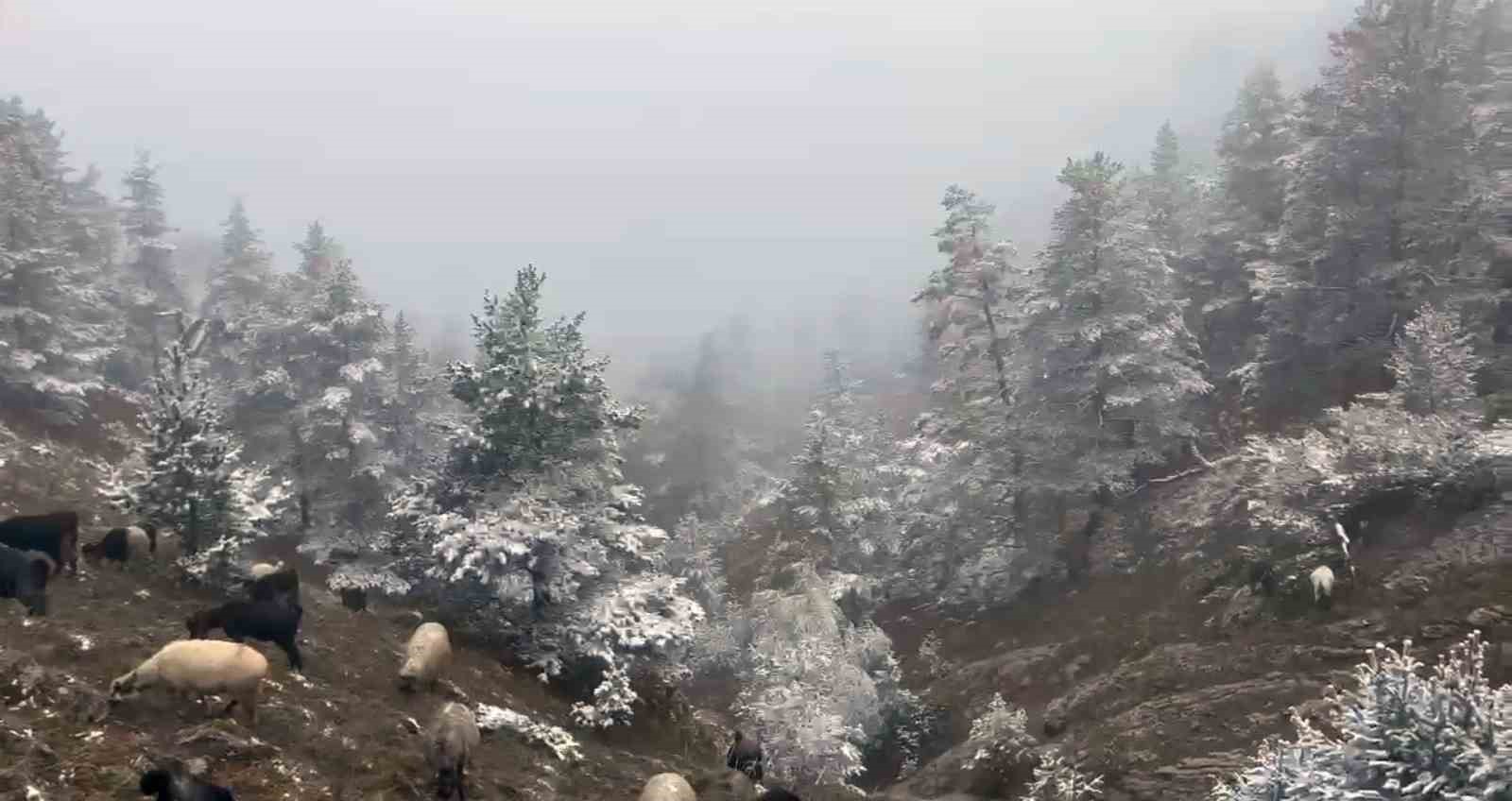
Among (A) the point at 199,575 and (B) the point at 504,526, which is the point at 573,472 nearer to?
(B) the point at 504,526

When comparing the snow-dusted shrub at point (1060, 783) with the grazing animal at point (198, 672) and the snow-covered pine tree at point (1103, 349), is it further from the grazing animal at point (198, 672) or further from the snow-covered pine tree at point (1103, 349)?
the grazing animal at point (198, 672)

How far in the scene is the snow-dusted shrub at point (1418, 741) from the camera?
807 centimetres

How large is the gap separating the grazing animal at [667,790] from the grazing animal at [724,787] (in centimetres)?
135

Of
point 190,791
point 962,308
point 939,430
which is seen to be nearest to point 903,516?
point 939,430

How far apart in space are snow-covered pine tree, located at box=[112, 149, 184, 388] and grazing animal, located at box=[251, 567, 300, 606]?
116 ft

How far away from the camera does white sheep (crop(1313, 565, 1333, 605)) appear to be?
20.9 metres

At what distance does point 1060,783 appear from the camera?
1902 cm

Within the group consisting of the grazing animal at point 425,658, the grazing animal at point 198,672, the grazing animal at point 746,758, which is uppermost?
the grazing animal at point 198,672

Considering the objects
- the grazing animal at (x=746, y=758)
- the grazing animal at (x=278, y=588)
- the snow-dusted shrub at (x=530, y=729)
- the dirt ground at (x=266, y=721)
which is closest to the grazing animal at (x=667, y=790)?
the dirt ground at (x=266, y=721)

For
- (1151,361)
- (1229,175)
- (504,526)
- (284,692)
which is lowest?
(284,692)

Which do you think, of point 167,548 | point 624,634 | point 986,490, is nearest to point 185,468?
point 167,548

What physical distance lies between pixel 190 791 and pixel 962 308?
31084mm

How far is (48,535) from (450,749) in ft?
27.6

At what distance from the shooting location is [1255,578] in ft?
75.7
